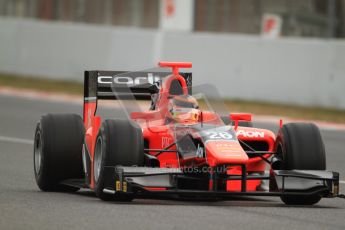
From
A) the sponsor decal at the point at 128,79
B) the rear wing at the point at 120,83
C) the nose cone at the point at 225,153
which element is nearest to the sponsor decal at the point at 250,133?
the nose cone at the point at 225,153

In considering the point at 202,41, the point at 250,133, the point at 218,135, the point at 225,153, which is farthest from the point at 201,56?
the point at 225,153

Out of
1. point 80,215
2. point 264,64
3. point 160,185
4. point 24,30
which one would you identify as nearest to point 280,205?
point 160,185

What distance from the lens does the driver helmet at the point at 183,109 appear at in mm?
11109

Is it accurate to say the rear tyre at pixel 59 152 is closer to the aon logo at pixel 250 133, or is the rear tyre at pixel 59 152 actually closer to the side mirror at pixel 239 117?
the side mirror at pixel 239 117

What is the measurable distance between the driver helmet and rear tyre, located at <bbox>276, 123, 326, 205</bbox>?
2.93 feet

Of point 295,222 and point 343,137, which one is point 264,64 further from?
point 295,222

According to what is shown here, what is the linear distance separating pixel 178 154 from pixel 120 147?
715mm

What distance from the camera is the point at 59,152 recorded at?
11.6 metres

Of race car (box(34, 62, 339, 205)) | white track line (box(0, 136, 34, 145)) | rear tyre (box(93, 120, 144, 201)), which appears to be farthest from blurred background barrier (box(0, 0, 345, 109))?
rear tyre (box(93, 120, 144, 201))

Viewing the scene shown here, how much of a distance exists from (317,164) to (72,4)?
20.5 m

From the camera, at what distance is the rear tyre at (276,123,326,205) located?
1070 cm

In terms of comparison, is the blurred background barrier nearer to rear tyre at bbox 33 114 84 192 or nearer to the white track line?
the white track line

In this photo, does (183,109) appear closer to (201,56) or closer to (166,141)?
(166,141)

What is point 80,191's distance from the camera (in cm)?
1198
